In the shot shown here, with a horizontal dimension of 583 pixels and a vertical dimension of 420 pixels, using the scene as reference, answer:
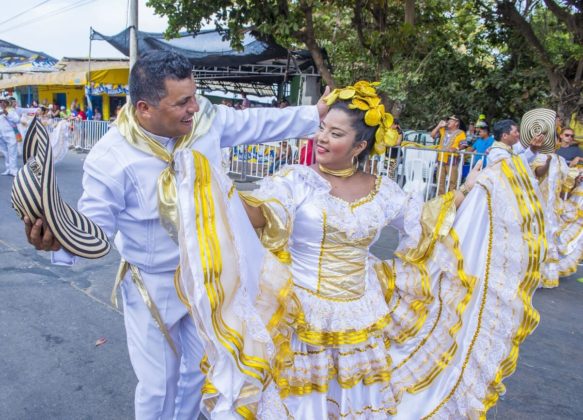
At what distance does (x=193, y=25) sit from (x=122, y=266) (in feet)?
26.9

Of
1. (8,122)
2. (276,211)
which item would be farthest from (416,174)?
(8,122)

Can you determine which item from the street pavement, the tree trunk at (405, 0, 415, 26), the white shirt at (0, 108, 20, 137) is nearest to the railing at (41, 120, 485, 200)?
the tree trunk at (405, 0, 415, 26)

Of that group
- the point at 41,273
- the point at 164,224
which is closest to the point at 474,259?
the point at 164,224

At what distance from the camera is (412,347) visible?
2.46 meters

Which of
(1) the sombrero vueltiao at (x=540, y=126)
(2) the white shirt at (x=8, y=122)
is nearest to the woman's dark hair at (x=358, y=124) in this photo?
(1) the sombrero vueltiao at (x=540, y=126)

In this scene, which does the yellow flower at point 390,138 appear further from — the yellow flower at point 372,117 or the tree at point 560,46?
the tree at point 560,46

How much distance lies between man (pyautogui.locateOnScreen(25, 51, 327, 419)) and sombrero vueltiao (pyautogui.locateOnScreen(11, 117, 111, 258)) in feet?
0.98

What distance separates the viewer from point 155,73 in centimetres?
186

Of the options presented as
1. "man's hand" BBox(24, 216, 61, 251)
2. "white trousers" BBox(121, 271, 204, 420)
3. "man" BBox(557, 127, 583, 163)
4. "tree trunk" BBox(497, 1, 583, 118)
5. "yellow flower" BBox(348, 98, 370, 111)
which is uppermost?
"tree trunk" BBox(497, 1, 583, 118)

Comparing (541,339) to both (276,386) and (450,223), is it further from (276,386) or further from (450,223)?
(276,386)

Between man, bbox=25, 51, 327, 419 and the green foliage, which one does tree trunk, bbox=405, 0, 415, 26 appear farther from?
man, bbox=25, 51, 327, 419

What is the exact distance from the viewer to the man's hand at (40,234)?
1.38 m

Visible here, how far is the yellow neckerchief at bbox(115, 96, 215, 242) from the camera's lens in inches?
70.3

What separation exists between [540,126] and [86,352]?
3.75m
